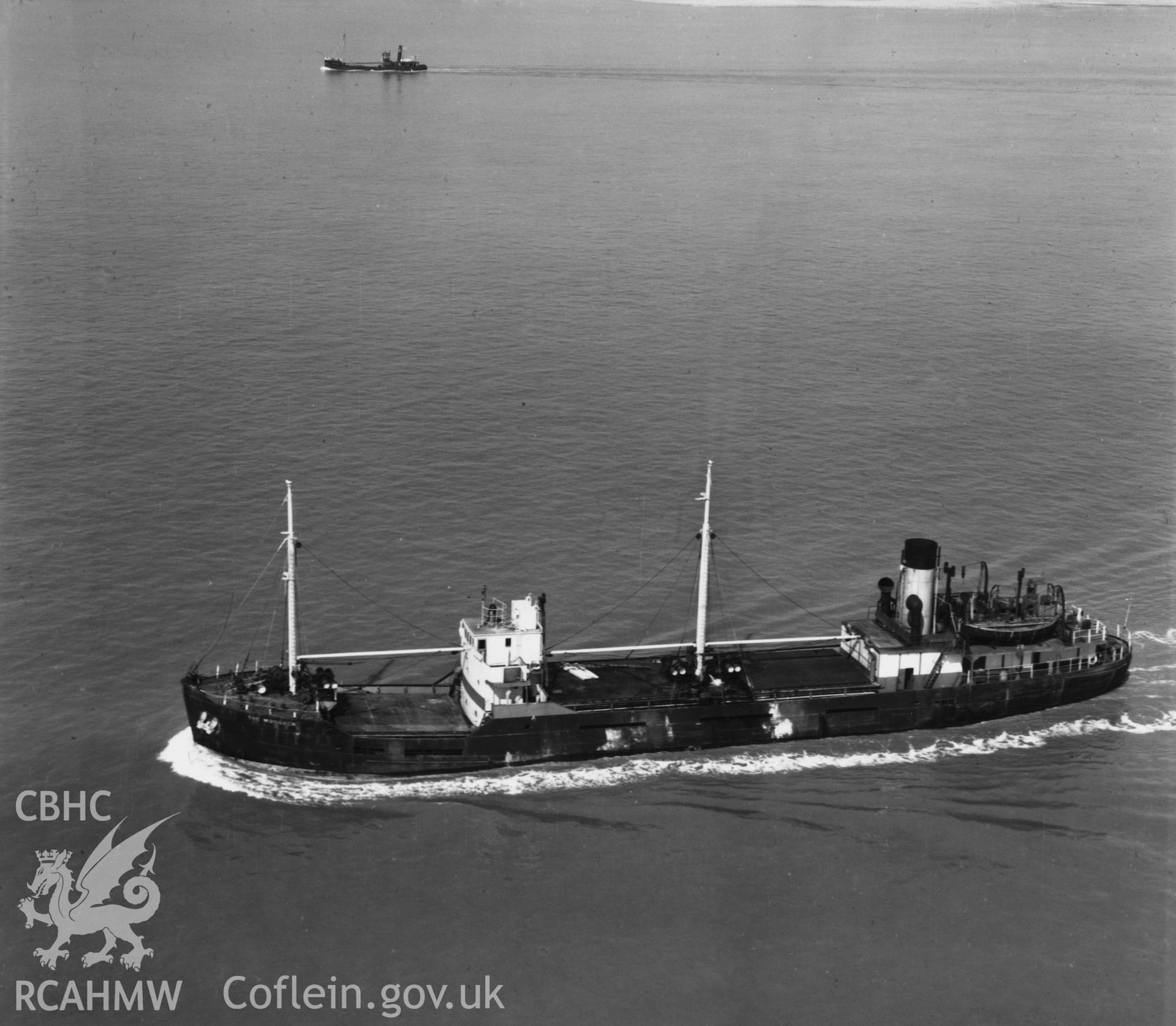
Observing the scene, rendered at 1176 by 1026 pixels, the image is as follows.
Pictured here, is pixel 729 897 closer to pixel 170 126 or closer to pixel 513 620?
pixel 513 620

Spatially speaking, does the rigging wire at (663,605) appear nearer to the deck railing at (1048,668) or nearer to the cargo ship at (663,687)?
the cargo ship at (663,687)

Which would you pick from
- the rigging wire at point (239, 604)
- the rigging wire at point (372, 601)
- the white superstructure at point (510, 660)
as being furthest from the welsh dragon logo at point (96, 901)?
the rigging wire at point (372, 601)

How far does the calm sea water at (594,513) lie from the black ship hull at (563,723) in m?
A: 1.17

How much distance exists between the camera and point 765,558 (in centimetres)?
8544

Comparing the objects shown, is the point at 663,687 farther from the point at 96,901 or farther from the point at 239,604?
the point at 96,901

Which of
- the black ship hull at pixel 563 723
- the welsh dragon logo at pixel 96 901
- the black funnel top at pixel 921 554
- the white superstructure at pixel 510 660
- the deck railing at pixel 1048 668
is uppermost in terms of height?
the black funnel top at pixel 921 554

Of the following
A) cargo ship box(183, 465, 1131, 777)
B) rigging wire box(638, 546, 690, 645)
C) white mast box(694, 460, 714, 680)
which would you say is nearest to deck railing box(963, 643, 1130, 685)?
cargo ship box(183, 465, 1131, 777)

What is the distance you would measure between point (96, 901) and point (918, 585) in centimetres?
4101

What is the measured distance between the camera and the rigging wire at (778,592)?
78.8 metres

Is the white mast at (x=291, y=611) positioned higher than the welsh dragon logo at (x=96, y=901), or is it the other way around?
the white mast at (x=291, y=611)

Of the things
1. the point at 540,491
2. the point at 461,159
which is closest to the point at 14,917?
the point at 540,491

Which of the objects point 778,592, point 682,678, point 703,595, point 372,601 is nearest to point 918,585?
point 778,592

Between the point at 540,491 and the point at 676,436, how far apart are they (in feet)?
46.8

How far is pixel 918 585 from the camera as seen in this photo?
73.1 meters
